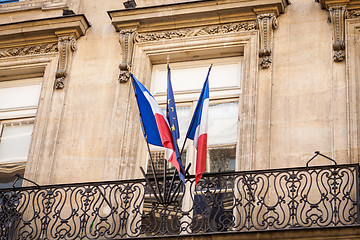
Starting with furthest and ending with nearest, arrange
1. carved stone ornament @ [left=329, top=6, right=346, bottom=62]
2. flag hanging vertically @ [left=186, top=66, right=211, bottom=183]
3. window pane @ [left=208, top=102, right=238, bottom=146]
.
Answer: window pane @ [left=208, top=102, right=238, bottom=146] → carved stone ornament @ [left=329, top=6, right=346, bottom=62] → flag hanging vertically @ [left=186, top=66, right=211, bottom=183]

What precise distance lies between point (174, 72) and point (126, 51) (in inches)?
30.2

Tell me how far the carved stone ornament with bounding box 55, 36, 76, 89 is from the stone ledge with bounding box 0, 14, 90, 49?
0.13 metres

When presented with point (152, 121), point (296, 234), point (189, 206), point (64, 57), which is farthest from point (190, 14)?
point (296, 234)

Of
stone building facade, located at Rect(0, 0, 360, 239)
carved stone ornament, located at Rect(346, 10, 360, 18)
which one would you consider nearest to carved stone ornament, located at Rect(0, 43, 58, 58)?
stone building facade, located at Rect(0, 0, 360, 239)

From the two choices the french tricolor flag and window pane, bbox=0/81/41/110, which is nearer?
the french tricolor flag

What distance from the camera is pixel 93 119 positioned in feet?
40.1

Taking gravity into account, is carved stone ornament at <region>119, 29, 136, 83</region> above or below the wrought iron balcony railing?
above

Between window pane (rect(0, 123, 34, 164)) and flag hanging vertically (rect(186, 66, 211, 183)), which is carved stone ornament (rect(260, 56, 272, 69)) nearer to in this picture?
flag hanging vertically (rect(186, 66, 211, 183))

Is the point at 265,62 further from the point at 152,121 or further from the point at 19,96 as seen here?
the point at 19,96

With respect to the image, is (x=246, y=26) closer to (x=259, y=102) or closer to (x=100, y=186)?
(x=259, y=102)

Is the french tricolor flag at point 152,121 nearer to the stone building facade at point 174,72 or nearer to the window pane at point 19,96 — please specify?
the stone building facade at point 174,72

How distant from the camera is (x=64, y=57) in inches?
509

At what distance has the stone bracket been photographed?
11.6 meters

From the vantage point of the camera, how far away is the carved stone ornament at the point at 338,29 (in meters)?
11.6
